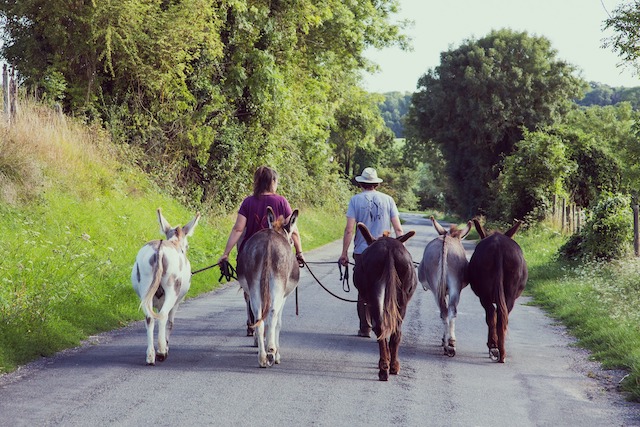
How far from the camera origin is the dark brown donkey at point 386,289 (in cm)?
805

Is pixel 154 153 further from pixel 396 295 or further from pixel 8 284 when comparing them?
pixel 396 295

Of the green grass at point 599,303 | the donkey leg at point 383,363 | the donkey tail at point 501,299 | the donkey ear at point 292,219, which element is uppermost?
the donkey ear at point 292,219

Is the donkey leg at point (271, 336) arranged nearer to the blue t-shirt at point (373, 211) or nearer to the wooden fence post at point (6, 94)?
the blue t-shirt at point (373, 211)

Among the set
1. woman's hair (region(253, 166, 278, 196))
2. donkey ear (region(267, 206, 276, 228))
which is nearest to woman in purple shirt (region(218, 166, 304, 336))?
woman's hair (region(253, 166, 278, 196))

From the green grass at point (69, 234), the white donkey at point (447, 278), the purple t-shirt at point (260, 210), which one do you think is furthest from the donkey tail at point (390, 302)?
the green grass at point (69, 234)

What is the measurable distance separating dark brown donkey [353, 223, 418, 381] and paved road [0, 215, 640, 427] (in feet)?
0.95

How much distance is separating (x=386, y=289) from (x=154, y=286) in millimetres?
2375

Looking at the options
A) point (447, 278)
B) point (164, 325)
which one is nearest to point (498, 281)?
point (447, 278)

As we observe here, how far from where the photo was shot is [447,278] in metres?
9.70

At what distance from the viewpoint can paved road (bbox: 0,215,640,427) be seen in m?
6.52

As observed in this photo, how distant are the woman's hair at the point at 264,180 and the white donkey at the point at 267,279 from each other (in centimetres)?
81

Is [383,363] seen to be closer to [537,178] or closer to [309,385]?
[309,385]

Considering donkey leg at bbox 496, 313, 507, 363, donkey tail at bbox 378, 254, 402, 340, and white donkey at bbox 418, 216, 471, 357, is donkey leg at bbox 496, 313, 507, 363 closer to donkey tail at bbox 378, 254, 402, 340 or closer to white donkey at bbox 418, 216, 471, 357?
white donkey at bbox 418, 216, 471, 357

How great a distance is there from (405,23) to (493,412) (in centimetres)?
→ 2858
